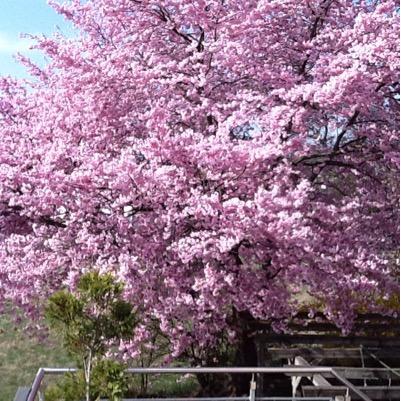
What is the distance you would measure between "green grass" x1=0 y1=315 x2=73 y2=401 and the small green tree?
651 centimetres

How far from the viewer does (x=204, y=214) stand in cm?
715

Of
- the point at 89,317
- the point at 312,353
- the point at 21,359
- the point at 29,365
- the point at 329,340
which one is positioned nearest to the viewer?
the point at 89,317

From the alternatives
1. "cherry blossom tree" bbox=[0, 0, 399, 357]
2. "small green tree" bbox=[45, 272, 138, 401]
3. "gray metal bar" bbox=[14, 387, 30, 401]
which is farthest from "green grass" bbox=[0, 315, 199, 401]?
"gray metal bar" bbox=[14, 387, 30, 401]

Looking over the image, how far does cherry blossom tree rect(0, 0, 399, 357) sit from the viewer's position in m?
7.49

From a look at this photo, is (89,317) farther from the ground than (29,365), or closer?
farther from the ground

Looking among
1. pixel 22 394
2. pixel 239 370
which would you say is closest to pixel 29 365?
pixel 22 394

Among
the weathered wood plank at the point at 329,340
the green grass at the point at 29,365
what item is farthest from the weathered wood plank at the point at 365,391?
the green grass at the point at 29,365

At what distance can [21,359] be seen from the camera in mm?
13727

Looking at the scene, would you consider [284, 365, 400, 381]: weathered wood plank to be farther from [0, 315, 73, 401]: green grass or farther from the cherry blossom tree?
[0, 315, 73, 401]: green grass

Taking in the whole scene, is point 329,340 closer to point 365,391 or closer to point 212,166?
point 365,391

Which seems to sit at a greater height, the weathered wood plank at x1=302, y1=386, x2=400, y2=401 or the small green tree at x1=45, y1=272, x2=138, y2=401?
the small green tree at x1=45, y1=272, x2=138, y2=401

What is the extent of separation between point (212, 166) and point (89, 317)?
2480 millimetres

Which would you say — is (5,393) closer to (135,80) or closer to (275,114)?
(135,80)

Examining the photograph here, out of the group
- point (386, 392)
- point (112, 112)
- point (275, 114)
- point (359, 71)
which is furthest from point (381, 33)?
point (386, 392)
